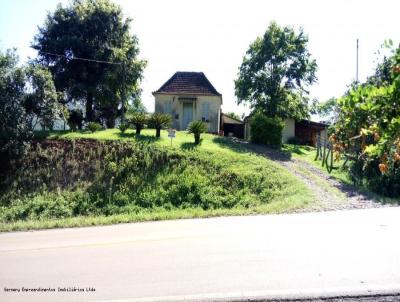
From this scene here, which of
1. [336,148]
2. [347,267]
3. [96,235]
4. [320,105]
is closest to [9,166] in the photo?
[96,235]

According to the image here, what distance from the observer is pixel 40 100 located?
24281mm

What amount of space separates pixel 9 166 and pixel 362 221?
1788 cm

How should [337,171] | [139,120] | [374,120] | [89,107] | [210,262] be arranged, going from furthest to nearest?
[89,107] → [139,120] → [337,171] → [210,262] → [374,120]

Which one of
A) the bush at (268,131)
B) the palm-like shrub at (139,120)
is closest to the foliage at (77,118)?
the palm-like shrub at (139,120)

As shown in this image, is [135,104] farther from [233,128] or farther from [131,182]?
[131,182]

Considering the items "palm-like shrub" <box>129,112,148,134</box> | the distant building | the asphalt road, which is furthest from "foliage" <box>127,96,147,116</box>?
the asphalt road

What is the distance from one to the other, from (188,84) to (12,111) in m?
16.0

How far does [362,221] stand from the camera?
11.8 m

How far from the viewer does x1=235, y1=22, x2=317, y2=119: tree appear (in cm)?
3288

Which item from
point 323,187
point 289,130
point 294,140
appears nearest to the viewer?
point 323,187

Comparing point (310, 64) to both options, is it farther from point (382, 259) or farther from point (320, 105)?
point (382, 259)

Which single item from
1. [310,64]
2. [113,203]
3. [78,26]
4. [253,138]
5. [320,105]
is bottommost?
[113,203]

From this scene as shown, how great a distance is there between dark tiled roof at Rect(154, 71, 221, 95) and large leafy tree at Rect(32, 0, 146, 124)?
2875 mm

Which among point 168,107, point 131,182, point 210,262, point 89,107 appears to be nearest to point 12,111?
point 131,182
